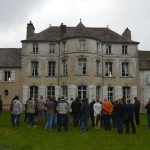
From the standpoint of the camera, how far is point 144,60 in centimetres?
5128

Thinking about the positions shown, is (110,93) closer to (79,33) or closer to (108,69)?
(108,69)

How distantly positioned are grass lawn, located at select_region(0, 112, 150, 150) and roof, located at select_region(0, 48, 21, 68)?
28175mm

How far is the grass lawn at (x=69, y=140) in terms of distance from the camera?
15.2 metres

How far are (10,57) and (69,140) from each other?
34.7 m

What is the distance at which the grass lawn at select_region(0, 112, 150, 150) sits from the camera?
15.2 m

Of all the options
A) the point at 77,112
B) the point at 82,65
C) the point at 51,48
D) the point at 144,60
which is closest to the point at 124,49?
the point at 144,60

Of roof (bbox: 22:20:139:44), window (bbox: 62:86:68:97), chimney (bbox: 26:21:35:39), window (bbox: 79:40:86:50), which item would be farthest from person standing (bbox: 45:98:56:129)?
chimney (bbox: 26:21:35:39)

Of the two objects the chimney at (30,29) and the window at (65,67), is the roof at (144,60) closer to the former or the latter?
the window at (65,67)

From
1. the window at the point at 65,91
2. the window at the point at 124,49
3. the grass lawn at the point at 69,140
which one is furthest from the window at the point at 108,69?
the grass lawn at the point at 69,140

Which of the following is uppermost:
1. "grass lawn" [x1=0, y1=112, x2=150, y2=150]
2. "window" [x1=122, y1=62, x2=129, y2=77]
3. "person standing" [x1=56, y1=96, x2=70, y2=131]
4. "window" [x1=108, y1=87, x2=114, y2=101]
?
"window" [x1=122, y1=62, x2=129, y2=77]

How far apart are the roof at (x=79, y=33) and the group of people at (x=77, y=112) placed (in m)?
23.7

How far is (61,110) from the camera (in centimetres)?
2106

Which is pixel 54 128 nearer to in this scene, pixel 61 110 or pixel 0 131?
pixel 61 110

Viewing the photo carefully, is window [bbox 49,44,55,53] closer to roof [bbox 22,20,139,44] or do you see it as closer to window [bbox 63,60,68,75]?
roof [bbox 22,20,139,44]
